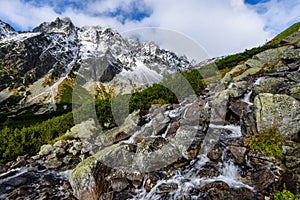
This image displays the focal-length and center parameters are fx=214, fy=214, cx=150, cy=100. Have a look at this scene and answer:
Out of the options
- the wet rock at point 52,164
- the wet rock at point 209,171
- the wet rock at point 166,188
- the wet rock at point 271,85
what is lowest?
the wet rock at point 52,164

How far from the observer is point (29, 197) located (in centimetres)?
1720

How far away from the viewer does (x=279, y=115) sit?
53.1ft

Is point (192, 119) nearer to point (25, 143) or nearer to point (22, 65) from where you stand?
point (25, 143)

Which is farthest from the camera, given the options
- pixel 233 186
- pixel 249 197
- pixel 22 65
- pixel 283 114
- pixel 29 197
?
pixel 22 65

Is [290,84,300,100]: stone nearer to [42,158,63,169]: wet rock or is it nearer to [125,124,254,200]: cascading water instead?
[125,124,254,200]: cascading water

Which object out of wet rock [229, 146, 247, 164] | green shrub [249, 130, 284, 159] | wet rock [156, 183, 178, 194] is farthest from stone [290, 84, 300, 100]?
wet rock [156, 183, 178, 194]

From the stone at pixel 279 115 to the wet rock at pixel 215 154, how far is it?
349 cm

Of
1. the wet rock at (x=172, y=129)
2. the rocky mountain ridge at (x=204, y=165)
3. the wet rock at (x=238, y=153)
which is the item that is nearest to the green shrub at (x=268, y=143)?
the rocky mountain ridge at (x=204, y=165)

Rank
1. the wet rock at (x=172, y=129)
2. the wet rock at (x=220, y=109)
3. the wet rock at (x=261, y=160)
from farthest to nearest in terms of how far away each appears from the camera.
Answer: the wet rock at (x=172, y=129)
the wet rock at (x=220, y=109)
the wet rock at (x=261, y=160)

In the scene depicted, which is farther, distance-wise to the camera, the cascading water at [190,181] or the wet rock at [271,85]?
the wet rock at [271,85]

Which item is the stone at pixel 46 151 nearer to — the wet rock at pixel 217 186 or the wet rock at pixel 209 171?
the wet rock at pixel 209 171

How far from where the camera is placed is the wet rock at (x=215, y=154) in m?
16.4

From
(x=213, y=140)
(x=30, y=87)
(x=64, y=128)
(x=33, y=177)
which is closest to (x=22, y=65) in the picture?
(x=30, y=87)

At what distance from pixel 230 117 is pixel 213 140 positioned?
556 cm
